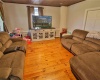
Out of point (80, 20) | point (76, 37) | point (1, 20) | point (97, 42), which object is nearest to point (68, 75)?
point (97, 42)

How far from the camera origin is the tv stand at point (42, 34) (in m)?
4.52

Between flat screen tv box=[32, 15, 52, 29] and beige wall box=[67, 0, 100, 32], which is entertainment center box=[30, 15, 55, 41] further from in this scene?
beige wall box=[67, 0, 100, 32]

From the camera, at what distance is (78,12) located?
13.8 ft

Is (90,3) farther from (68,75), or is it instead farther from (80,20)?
(68,75)

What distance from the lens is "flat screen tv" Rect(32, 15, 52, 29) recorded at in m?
4.65

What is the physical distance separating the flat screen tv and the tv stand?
1.11 ft

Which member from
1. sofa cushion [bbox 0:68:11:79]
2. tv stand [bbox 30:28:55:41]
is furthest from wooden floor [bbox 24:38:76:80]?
tv stand [bbox 30:28:55:41]

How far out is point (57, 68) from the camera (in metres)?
2.13

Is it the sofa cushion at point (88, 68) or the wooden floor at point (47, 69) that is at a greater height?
the sofa cushion at point (88, 68)

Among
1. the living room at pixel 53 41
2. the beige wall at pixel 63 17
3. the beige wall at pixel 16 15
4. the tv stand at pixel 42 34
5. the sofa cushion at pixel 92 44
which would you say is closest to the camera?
the living room at pixel 53 41

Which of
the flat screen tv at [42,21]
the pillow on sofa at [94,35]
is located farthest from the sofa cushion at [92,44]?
the flat screen tv at [42,21]

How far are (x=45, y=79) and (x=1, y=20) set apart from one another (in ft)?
11.8

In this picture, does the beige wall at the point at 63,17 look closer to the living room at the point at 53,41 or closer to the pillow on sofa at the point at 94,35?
the living room at the point at 53,41

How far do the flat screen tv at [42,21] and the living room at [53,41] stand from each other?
0.77 ft
